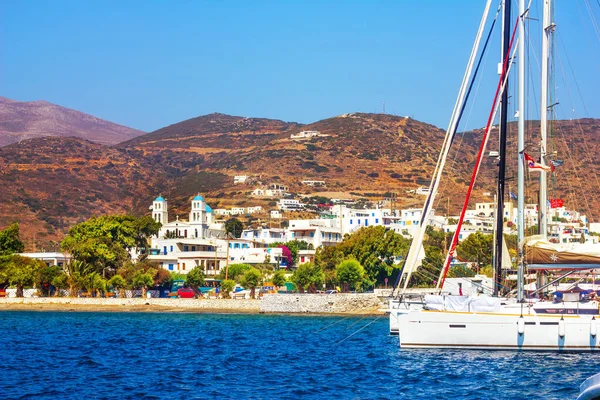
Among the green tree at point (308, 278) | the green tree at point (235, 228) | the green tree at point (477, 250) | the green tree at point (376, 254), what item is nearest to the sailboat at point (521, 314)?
the green tree at point (308, 278)

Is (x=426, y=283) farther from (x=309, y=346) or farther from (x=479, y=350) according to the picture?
(x=479, y=350)

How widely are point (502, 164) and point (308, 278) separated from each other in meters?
48.6

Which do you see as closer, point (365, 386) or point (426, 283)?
point (365, 386)

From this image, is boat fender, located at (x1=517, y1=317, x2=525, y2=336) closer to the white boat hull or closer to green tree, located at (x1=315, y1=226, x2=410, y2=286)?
the white boat hull

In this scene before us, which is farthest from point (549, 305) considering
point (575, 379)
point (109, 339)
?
point (109, 339)

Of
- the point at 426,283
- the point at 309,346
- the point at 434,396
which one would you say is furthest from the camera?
the point at 426,283

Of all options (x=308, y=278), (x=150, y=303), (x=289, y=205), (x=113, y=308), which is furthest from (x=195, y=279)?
(x=289, y=205)

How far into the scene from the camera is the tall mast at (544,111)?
1515 inches

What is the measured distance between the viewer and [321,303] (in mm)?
77375

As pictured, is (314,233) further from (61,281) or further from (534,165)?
(534,165)

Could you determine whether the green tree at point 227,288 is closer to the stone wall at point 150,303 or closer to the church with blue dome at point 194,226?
the stone wall at point 150,303

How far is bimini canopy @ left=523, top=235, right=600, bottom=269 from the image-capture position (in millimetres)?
36250

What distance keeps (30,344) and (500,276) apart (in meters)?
23.2

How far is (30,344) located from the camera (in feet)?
147
